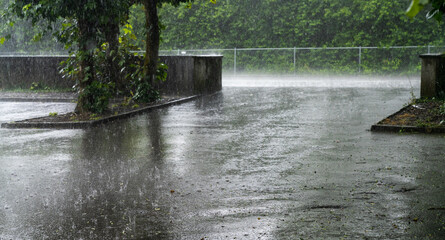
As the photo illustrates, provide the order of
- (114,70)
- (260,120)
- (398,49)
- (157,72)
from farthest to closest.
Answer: (398,49), (114,70), (157,72), (260,120)

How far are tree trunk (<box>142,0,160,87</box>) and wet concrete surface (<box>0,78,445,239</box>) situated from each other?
537cm

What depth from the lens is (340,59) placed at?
3531cm

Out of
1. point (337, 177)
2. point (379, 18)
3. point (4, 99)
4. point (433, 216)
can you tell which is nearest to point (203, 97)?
point (4, 99)

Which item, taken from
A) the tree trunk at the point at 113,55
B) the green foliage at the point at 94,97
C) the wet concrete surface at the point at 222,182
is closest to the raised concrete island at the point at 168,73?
the tree trunk at the point at 113,55

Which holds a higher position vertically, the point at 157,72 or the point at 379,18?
the point at 379,18

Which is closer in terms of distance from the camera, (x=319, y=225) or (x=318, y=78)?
(x=319, y=225)

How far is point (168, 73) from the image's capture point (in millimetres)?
23172

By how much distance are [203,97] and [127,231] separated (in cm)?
1685

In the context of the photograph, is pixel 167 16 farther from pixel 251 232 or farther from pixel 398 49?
pixel 251 232

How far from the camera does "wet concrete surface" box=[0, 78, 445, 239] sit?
5438 mm

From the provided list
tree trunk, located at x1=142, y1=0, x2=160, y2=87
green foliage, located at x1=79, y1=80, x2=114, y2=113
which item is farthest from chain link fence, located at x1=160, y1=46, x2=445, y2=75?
green foliage, located at x1=79, y1=80, x2=114, y2=113

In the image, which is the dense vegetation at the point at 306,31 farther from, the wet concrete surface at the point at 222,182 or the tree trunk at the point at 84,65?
the wet concrete surface at the point at 222,182

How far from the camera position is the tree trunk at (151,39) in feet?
60.3

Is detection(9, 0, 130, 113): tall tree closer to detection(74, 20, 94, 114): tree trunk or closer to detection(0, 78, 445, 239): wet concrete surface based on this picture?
detection(74, 20, 94, 114): tree trunk
